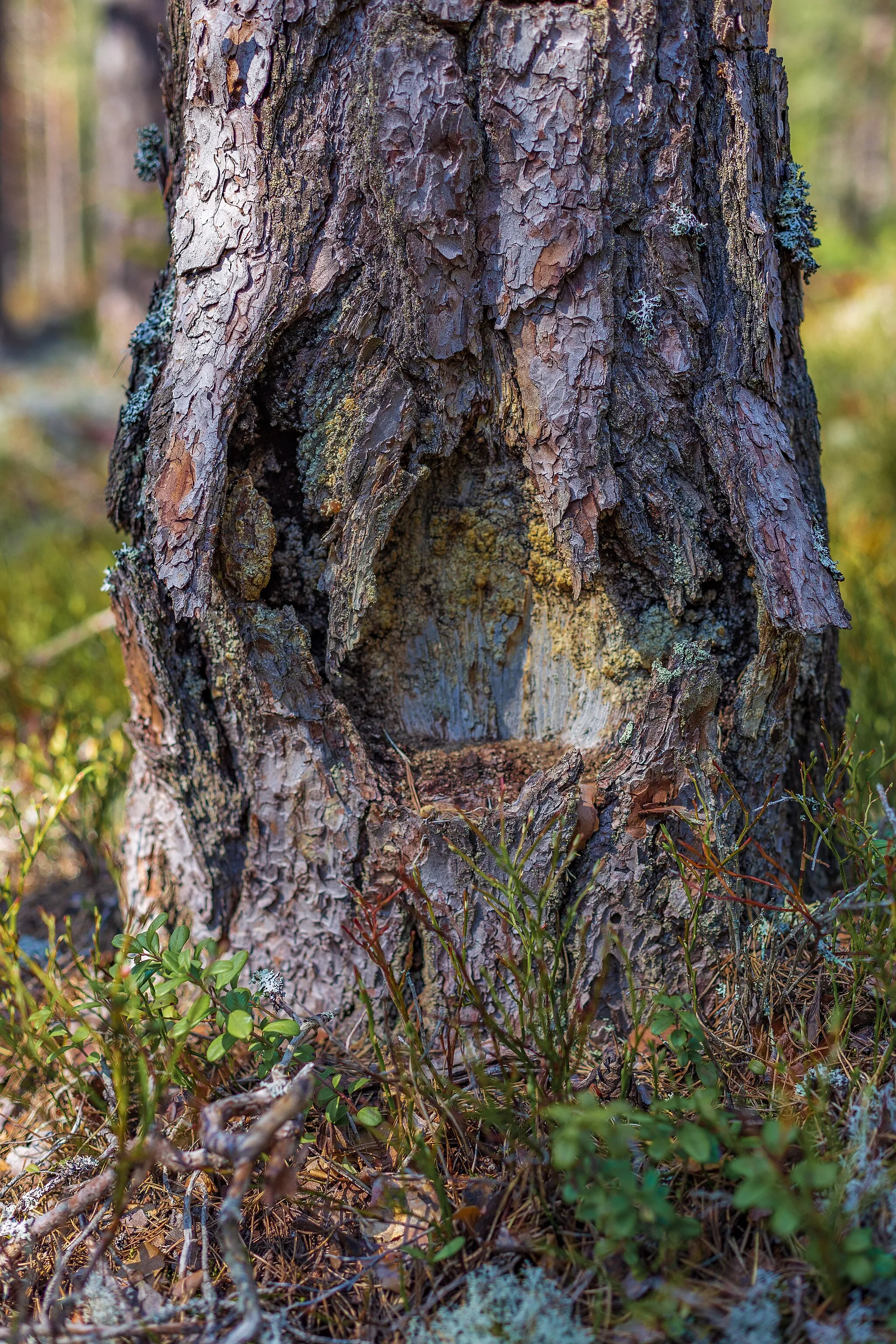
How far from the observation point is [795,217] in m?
1.60

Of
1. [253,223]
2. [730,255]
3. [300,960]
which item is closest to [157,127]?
[253,223]

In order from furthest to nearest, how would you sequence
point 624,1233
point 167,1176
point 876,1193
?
point 167,1176 < point 876,1193 < point 624,1233

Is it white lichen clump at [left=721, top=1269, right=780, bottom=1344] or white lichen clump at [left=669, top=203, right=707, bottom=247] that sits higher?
white lichen clump at [left=669, top=203, right=707, bottom=247]

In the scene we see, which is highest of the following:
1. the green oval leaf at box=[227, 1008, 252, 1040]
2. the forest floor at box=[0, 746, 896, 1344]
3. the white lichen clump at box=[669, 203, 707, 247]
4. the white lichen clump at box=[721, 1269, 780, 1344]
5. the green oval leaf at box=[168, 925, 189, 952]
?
the white lichen clump at box=[669, 203, 707, 247]

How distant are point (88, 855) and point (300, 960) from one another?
3.25ft

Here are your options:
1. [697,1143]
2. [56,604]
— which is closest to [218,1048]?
[697,1143]

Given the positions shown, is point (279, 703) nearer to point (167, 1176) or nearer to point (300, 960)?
point (300, 960)

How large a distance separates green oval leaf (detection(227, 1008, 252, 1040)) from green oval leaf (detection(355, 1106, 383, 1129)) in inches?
8.5

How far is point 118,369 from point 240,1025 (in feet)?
4.41

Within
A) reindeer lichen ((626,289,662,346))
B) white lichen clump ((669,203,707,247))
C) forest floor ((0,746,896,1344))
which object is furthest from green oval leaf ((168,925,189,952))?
white lichen clump ((669,203,707,247))

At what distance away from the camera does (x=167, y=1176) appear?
1.49 m

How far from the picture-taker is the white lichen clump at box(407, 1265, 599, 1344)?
3.69 ft

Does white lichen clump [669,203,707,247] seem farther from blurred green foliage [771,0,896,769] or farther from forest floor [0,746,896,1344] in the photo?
blurred green foliage [771,0,896,769]

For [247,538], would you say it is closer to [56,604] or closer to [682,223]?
[682,223]
